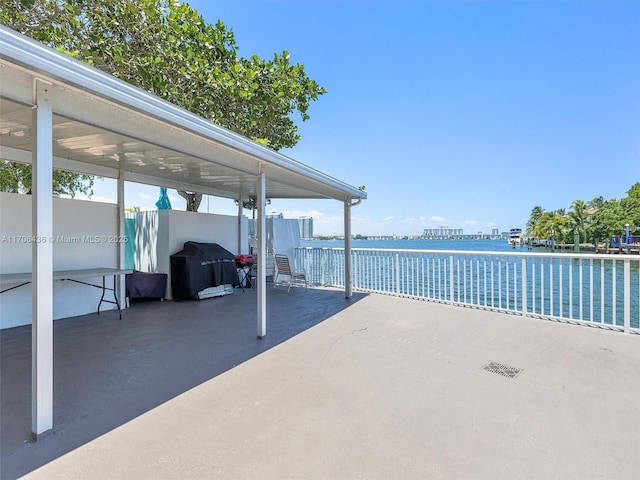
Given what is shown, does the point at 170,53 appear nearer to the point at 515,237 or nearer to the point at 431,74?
the point at 431,74

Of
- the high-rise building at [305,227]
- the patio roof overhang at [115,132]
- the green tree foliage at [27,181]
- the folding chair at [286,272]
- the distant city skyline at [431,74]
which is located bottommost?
the folding chair at [286,272]

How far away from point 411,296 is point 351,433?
468 centimetres

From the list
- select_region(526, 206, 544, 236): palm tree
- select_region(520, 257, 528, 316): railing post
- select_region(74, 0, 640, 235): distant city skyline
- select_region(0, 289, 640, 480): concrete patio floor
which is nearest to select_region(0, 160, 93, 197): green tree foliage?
select_region(74, 0, 640, 235): distant city skyline

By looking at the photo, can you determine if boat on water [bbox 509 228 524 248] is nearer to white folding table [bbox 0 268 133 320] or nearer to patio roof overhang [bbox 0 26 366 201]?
patio roof overhang [bbox 0 26 366 201]

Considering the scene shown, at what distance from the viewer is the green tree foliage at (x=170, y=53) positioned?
516cm

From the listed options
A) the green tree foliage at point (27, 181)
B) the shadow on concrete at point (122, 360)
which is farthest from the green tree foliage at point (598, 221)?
the green tree foliage at point (27, 181)

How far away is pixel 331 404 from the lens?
2.29 m

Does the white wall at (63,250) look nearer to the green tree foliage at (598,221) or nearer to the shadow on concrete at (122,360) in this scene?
the shadow on concrete at (122,360)

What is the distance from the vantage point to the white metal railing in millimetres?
4211

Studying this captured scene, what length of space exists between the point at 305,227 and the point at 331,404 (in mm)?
8942

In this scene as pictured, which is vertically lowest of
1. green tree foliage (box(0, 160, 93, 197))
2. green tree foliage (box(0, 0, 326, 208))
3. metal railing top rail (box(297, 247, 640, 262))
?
metal railing top rail (box(297, 247, 640, 262))

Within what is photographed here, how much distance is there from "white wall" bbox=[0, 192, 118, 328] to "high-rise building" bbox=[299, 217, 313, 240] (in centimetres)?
543

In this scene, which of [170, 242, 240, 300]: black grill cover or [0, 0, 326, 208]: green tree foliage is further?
[170, 242, 240, 300]: black grill cover

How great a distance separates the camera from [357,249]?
277 inches
